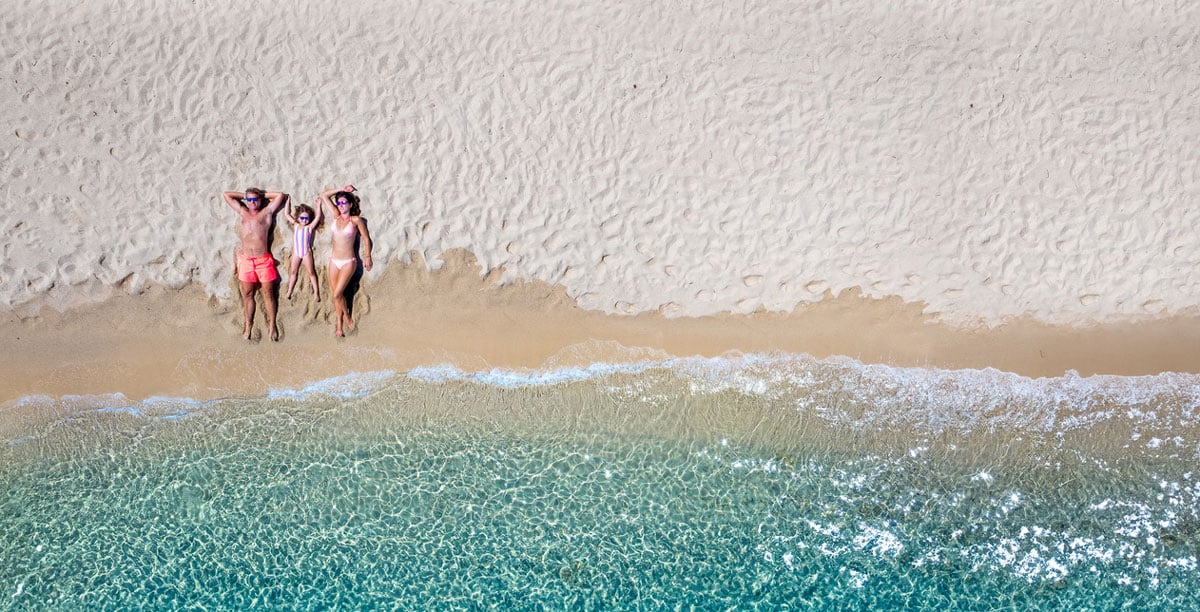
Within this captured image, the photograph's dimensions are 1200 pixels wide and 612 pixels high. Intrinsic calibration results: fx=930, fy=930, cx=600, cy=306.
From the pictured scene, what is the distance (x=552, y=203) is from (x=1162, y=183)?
5.03m

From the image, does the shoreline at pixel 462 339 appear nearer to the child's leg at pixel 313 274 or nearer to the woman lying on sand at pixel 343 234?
the child's leg at pixel 313 274

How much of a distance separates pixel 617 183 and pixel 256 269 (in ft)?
9.82

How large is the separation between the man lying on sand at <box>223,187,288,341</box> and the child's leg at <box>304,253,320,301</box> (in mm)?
269

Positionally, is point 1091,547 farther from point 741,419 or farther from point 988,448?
point 741,419

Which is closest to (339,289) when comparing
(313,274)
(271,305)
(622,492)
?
(313,274)

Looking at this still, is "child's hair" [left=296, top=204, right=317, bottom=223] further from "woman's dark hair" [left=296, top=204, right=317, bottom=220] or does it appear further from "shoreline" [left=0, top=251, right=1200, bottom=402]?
"shoreline" [left=0, top=251, right=1200, bottom=402]

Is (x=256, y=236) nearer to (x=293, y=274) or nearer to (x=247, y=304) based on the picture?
(x=293, y=274)

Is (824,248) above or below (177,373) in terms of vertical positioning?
above

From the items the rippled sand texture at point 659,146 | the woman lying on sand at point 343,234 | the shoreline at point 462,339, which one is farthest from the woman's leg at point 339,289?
the rippled sand texture at point 659,146

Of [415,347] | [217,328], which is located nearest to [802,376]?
[415,347]

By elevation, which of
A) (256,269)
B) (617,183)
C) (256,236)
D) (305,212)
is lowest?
(256,269)

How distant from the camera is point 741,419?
7.61 m

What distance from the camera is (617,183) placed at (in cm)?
763

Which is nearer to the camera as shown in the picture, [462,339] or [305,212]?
[305,212]
